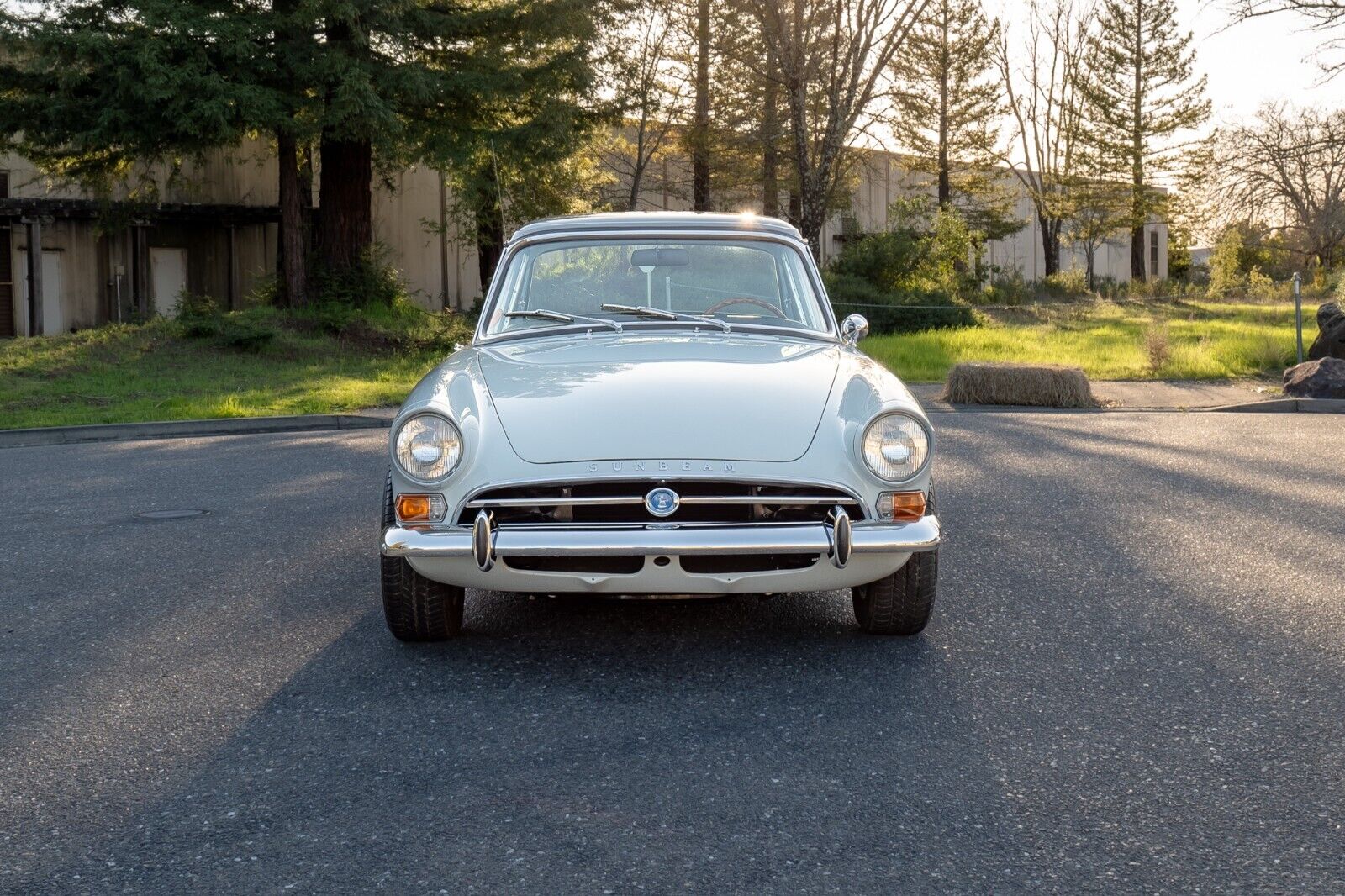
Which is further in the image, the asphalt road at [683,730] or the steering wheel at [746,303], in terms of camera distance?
the steering wheel at [746,303]

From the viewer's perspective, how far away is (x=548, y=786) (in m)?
3.47

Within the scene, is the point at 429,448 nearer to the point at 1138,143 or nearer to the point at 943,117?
the point at 943,117

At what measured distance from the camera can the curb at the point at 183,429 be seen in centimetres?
1310

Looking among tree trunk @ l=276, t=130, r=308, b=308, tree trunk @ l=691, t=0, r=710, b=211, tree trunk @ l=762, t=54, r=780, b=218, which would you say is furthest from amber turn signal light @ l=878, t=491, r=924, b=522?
tree trunk @ l=691, t=0, r=710, b=211

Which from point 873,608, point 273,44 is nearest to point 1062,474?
point 873,608

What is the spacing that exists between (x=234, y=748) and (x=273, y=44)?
19.2 meters

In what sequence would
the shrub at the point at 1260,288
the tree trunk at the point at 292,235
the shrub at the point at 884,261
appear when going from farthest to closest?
the shrub at the point at 1260,288 → the shrub at the point at 884,261 → the tree trunk at the point at 292,235

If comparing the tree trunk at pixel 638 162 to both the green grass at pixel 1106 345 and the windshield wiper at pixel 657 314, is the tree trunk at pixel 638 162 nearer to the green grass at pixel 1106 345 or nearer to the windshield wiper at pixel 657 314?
the green grass at pixel 1106 345

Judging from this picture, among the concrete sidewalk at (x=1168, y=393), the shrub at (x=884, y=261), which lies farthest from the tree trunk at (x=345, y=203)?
the shrub at (x=884, y=261)

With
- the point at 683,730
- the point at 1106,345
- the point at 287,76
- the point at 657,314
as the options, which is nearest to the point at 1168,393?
the point at 1106,345

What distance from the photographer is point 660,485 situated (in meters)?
4.32

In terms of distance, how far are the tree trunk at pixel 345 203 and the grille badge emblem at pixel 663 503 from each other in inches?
809

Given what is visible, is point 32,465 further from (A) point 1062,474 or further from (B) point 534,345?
(A) point 1062,474

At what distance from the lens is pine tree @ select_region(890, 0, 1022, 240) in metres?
47.9
